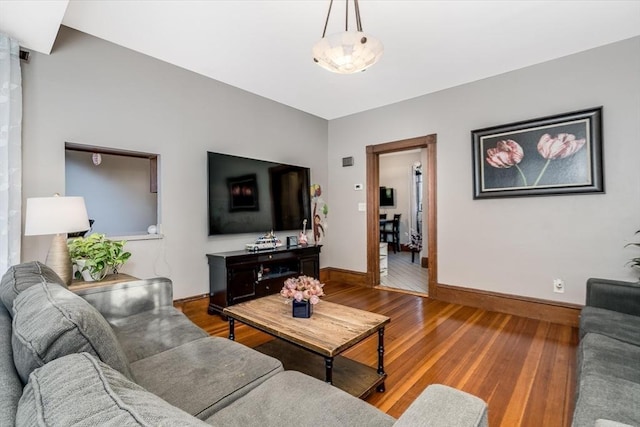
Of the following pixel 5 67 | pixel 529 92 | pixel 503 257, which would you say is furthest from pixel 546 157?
pixel 5 67

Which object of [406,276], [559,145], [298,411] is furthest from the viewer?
[406,276]

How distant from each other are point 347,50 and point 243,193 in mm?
2286

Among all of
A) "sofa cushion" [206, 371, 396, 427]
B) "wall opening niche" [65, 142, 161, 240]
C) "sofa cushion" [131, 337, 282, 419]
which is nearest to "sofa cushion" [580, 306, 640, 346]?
"sofa cushion" [206, 371, 396, 427]

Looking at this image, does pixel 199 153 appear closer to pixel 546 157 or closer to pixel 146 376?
pixel 146 376

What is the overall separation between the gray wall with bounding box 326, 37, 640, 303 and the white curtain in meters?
3.84

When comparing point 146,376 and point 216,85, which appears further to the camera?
point 216,85

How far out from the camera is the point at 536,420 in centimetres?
160

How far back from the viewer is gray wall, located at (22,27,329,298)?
2.41 meters

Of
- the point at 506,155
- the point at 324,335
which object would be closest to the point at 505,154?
the point at 506,155

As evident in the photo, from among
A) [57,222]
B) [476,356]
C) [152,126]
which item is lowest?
[476,356]

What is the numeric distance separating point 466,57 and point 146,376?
364cm

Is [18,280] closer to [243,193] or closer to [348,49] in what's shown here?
[348,49]

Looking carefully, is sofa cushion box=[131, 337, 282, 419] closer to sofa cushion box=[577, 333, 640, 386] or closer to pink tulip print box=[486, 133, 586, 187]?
sofa cushion box=[577, 333, 640, 386]

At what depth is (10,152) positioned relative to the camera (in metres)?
2.18
